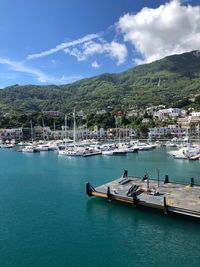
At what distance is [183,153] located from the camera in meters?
63.3

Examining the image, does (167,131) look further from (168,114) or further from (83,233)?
(83,233)

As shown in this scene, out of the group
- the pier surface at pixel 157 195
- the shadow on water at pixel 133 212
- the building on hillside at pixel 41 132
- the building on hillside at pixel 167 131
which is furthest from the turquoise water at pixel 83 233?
the building on hillside at pixel 41 132

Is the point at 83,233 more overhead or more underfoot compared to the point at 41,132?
more underfoot

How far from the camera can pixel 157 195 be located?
1078 inches

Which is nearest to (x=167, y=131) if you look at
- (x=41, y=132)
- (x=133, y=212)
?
(x=41, y=132)

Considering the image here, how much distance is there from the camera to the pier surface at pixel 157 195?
77.8 ft

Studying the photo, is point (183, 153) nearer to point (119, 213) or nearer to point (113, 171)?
point (113, 171)

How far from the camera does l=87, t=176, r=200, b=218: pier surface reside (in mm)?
23703

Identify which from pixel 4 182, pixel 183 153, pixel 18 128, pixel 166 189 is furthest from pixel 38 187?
pixel 18 128

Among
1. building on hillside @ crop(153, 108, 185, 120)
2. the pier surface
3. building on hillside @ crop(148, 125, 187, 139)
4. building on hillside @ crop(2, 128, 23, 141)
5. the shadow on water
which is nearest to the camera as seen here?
the shadow on water

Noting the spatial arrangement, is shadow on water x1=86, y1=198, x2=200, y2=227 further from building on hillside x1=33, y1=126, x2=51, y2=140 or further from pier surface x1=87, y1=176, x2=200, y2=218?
building on hillside x1=33, y1=126, x2=51, y2=140

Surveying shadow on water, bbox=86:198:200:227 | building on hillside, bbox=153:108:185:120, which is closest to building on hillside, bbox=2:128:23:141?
building on hillside, bbox=153:108:185:120

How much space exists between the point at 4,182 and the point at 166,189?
79.6ft

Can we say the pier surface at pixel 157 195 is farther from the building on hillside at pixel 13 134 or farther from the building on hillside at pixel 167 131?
the building on hillside at pixel 13 134
